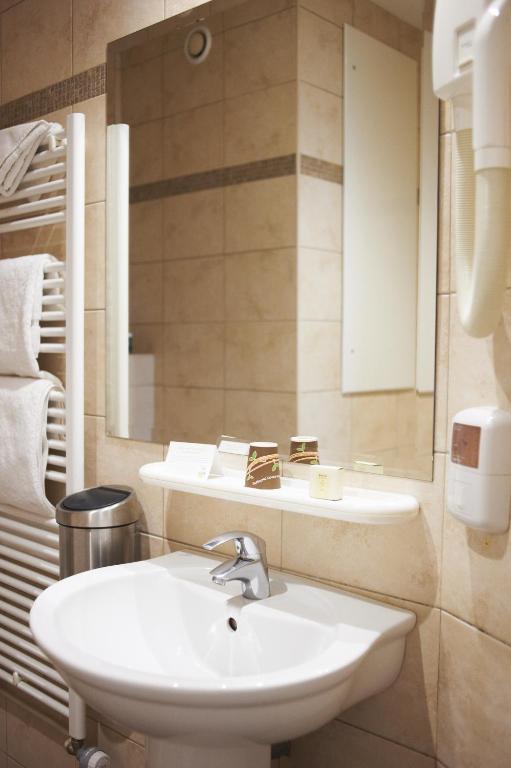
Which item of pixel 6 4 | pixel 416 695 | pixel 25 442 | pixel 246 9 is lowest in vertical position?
pixel 416 695

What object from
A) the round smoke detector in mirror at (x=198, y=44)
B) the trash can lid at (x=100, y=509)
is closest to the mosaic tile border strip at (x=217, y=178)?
the round smoke detector in mirror at (x=198, y=44)

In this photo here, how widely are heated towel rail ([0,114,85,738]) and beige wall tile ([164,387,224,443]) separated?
0.78 ft

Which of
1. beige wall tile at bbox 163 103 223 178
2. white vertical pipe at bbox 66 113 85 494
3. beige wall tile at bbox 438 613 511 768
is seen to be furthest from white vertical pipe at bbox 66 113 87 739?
beige wall tile at bbox 438 613 511 768

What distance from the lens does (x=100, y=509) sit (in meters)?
1.44

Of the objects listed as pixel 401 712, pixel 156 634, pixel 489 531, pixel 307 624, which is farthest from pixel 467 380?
pixel 156 634

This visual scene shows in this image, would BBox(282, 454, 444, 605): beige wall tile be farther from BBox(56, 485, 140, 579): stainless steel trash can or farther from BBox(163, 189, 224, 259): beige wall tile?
BBox(163, 189, 224, 259): beige wall tile

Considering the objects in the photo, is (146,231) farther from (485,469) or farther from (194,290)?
(485,469)

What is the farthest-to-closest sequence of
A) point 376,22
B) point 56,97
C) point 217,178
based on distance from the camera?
point 56,97
point 217,178
point 376,22

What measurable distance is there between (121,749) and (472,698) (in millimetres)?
951

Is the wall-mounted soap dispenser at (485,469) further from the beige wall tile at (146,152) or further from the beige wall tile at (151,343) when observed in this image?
the beige wall tile at (146,152)

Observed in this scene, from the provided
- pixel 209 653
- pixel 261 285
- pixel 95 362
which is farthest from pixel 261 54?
pixel 209 653

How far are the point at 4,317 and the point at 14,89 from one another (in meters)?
0.66

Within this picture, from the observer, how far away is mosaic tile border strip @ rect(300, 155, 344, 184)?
122 cm

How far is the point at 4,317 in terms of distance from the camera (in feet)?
5.54
